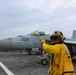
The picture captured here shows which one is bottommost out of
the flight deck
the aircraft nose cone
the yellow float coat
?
the flight deck

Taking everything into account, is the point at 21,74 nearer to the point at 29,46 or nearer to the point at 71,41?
the point at 29,46

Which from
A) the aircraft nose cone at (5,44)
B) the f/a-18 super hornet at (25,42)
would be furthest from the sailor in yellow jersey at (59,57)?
the aircraft nose cone at (5,44)

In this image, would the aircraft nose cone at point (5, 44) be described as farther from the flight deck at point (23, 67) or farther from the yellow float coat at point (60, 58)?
the yellow float coat at point (60, 58)

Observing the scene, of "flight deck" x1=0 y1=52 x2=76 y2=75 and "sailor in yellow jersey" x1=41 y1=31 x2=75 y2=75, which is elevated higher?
"sailor in yellow jersey" x1=41 y1=31 x2=75 y2=75

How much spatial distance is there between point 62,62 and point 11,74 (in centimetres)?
739

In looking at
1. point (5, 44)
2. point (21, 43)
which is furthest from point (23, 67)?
point (21, 43)

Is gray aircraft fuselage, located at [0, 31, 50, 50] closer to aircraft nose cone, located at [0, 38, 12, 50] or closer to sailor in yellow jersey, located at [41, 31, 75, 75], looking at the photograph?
aircraft nose cone, located at [0, 38, 12, 50]

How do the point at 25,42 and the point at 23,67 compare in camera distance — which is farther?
the point at 25,42

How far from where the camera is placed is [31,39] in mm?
17969

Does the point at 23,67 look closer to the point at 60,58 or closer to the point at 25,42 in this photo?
the point at 25,42

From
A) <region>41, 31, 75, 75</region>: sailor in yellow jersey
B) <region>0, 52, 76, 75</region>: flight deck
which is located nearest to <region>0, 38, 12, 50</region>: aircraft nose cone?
<region>0, 52, 76, 75</region>: flight deck

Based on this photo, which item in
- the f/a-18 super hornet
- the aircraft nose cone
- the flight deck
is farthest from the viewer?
the f/a-18 super hornet

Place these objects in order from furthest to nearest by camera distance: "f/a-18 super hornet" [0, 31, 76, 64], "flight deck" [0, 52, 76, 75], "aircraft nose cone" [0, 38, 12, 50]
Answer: "f/a-18 super hornet" [0, 31, 76, 64]
"aircraft nose cone" [0, 38, 12, 50]
"flight deck" [0, 52, 76, 75]

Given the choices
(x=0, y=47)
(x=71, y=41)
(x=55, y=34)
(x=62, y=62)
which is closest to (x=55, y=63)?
(x=62, y=62)
